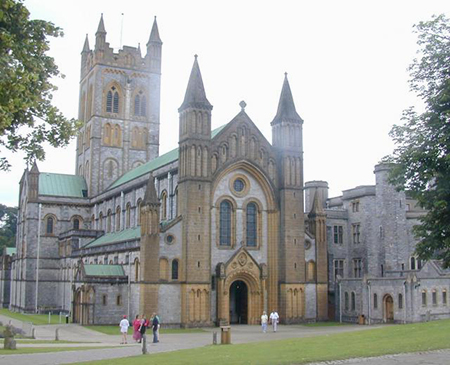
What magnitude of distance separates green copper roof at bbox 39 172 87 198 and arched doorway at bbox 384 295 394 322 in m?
45.5

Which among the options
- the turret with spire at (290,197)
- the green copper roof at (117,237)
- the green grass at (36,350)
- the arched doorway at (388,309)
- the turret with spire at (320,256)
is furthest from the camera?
the green copper roof at (117,237)

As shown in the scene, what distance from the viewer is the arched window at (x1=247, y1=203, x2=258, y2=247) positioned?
59.2m

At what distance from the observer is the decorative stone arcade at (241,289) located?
55.7 m

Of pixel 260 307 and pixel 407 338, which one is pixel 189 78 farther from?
pixel 407 338

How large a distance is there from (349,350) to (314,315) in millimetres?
33159

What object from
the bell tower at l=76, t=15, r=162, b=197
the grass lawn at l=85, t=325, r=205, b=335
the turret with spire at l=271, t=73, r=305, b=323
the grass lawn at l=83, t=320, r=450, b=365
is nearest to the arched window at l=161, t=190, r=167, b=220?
the turret with spire at l=271, t=73, r=305, b=323

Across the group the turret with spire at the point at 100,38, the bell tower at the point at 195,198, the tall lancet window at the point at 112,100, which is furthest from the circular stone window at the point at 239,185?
the turret with spire at the point at 100,38

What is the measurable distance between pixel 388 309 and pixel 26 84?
43267mm

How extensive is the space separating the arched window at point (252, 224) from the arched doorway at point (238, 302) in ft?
12.8

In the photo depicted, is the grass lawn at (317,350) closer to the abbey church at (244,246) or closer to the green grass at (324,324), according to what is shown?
the abbey church at (244,246)

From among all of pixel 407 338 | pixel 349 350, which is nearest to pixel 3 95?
pixel 349 350

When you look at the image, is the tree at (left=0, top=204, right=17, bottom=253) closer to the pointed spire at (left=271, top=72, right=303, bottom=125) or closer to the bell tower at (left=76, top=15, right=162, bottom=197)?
Result: the bell tower at (left=76, top=15, right=162, bottom=197)

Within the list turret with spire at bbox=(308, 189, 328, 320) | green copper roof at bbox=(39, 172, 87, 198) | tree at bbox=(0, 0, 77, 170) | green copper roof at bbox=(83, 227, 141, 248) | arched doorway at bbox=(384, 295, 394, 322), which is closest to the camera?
tree at bbox=(0, 0, 77, 170)

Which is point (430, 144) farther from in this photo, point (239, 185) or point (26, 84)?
point (239, 185)
